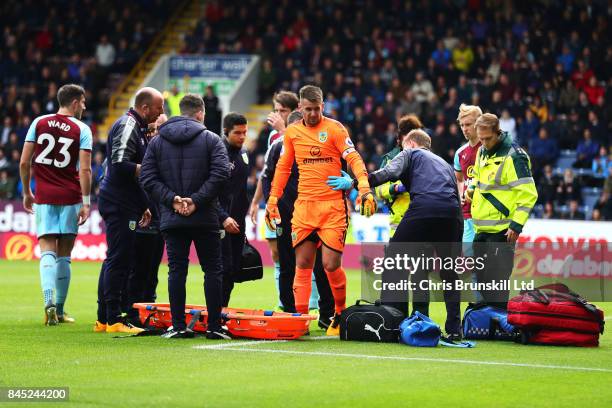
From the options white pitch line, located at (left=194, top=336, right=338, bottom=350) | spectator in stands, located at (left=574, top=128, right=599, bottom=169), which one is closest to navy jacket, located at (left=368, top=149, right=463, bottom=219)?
Answer: white pitch line, located at (left=194, top=336, right=338, bottom=350)

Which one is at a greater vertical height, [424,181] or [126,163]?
[126,163]

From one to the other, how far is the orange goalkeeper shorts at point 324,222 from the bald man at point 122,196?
164 centimetres

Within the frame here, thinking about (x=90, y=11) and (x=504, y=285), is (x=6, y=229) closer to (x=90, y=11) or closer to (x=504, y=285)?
(x=90, y=11)

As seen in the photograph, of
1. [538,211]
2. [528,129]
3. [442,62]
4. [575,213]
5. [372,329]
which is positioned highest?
[442,62]

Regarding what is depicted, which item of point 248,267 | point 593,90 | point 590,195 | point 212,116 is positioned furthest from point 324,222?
point 593,90

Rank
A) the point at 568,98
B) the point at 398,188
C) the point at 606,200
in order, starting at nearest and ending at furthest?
the point at 398,188 → the point at 606,200 → the point at 568,98

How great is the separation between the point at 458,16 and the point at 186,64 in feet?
25.5

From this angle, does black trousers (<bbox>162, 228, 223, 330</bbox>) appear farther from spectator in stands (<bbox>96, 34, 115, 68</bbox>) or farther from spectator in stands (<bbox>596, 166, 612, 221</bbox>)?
spectator in stands (<bbox>96, 34, 115, 68</bbox>)

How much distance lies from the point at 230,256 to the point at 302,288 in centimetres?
108

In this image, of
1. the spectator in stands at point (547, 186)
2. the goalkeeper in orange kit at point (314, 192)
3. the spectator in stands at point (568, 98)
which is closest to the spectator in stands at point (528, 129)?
the spectator in stands at point (568, 98)

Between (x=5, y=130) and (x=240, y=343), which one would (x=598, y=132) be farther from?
(x=240, y=343)

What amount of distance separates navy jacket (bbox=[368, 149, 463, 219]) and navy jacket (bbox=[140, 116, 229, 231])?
4.62ft

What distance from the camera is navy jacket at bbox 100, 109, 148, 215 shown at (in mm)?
11391

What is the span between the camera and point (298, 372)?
8789 mm
